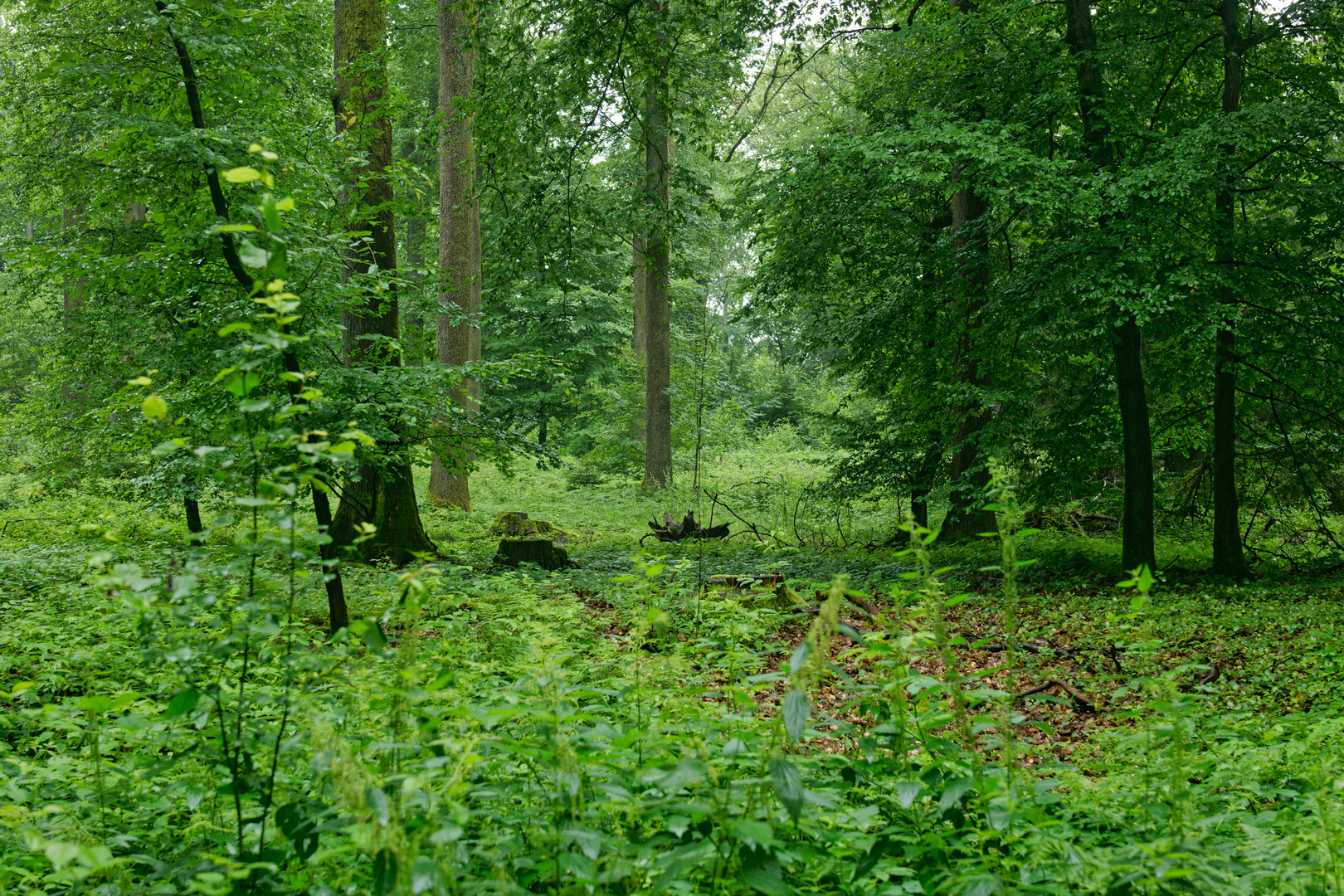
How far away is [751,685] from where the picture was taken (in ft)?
9.42

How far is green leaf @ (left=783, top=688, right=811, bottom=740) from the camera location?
1601 millimetres

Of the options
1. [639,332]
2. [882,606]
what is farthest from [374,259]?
[639,332]

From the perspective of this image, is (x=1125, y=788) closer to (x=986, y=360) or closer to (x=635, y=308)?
(x=986, y=360)

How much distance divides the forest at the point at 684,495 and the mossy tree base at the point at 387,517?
59mm

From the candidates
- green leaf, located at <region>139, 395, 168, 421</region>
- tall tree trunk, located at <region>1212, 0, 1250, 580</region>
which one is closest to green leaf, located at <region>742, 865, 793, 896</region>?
green leaf, located at <region>139, 395, 168, 421</region>

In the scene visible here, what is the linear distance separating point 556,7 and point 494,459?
4.76 m

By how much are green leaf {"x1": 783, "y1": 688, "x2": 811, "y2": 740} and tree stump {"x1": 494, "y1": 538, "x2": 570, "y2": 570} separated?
7.36 m

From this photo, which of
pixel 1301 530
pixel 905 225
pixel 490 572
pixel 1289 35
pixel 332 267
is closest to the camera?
pixel 332 267

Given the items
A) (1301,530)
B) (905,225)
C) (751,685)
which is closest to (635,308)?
(905,225)

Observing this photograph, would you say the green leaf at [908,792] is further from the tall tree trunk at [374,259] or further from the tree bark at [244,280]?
the tall tree trunk at [374,259]

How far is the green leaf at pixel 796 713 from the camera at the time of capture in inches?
63.0

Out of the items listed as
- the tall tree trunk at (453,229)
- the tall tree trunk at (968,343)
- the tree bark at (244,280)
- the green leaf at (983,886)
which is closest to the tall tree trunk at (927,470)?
the tall tree trunk at (968,343)

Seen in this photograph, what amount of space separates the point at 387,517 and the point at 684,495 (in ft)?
23.9

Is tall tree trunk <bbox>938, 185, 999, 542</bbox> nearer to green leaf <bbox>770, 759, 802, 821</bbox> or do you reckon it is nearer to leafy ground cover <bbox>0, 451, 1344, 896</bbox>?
leafy ground cover <bbox>0, 451, 1344, 896</bbox>
